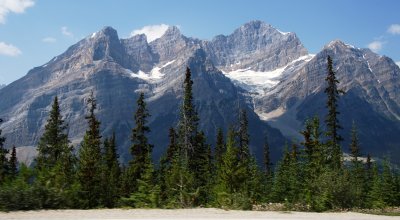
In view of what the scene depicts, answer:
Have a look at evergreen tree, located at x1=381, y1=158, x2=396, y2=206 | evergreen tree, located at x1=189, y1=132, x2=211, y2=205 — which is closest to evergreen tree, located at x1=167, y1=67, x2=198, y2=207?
evergreen tree, located at x1=189, y1=132, x2=211, y2=205

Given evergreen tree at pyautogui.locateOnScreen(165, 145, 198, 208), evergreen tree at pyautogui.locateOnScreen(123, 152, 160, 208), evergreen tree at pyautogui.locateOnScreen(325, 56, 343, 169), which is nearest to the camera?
evergreen tree at pyautogui.locateOnScreen(123, 152, 160, 208)

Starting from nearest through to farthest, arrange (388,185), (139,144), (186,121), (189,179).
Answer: (189,179)
(388,185)
(139,144)
(186,121)

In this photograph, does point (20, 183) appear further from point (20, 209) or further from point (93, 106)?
point (93, 106)

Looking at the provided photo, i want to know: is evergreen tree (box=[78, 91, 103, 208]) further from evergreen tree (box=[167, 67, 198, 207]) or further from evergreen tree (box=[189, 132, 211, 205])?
evergreen tree (box=[189, 132, 211, 205])

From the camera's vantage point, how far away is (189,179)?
31531mm

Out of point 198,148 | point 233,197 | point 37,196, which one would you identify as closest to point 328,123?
point 198,148

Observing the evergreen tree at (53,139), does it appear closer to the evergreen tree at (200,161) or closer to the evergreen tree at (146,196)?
the evergreen tree at (200,161)

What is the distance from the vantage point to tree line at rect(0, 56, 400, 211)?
77.8ft

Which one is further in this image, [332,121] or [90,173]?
[332,121]

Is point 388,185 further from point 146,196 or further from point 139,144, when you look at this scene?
point 146,196

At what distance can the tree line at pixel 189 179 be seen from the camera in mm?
23719

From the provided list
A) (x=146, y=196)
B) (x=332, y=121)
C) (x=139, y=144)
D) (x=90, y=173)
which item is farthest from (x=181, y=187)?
(x=332, y=121)

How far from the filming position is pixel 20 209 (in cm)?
1964

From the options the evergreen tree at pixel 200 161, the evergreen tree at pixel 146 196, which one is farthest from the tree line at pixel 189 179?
the evergreen tree at pixel 200 161
